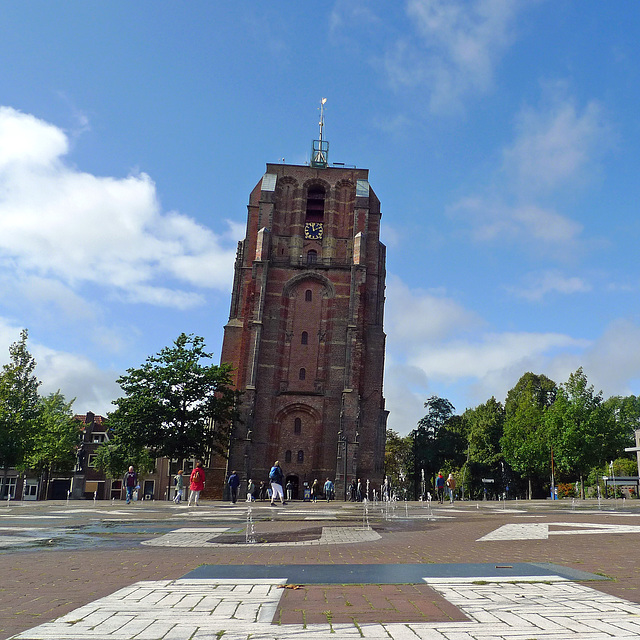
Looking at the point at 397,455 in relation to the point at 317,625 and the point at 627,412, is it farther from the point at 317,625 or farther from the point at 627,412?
the point at 317,625

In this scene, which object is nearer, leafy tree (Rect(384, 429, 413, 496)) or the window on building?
the window on building

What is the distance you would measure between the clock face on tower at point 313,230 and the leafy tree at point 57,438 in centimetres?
2674

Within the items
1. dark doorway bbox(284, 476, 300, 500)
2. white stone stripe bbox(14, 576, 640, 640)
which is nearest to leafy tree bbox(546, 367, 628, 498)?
dark doorway bbox(284, 476, 300, 500)

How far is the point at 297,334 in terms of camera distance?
170 feet

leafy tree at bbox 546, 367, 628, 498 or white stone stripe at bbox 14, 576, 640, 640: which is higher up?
leafy tree at bbox 546, 367, 628, 498

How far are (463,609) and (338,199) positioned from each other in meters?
54.1

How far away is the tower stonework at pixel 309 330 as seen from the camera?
47.5 meters

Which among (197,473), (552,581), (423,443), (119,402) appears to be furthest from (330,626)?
(423,443)

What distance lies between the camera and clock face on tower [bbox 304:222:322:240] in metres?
54.8

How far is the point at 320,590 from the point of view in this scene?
4902 mm

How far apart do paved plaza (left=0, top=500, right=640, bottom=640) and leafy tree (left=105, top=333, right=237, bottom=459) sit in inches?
1181

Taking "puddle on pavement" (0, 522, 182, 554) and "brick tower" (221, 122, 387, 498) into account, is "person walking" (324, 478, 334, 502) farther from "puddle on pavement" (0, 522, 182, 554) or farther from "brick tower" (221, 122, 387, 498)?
"puddle on pavement" (0, 522, 182, 554)

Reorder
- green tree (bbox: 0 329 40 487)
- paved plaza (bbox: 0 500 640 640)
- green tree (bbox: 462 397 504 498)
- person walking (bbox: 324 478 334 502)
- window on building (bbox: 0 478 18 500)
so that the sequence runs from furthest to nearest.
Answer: green tree (bbox: 462 397 504 498), window on building (bbox: 0 478 18 500), person walking (bbox: 324 478 334 502), green tree (bbox: 0 329 40 487), paved plaza (bbox: 0 500 640 640)

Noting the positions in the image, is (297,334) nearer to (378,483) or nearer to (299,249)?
(299,249)
